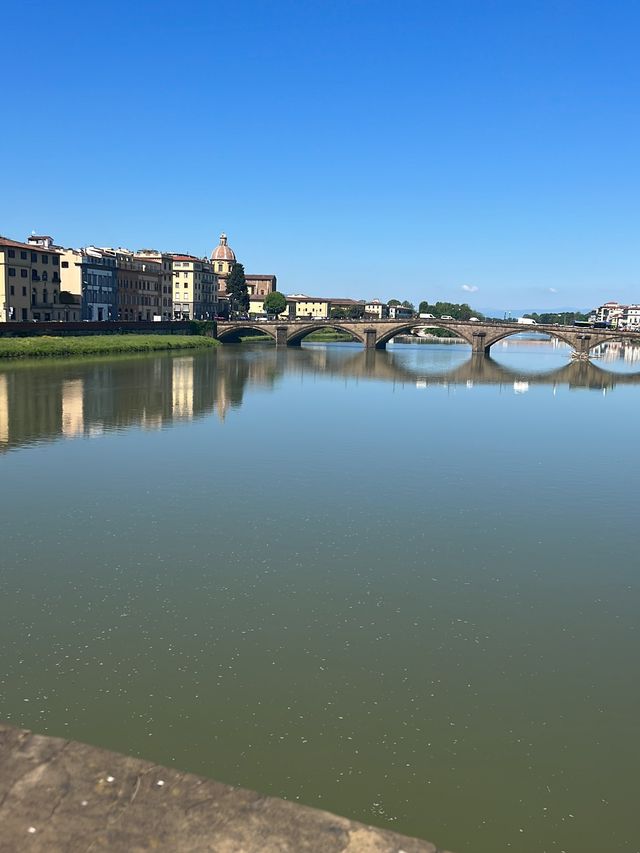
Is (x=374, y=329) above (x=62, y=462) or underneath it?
above

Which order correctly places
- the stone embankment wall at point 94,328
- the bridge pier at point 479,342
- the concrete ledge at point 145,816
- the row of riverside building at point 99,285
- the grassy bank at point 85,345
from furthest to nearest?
the bridge pier at point 479,342, the row of riverside building at point 99,285, the stone embankment wall at point 94,328, the grassy bank at point 85,345, the concrete ledge at point 145,816

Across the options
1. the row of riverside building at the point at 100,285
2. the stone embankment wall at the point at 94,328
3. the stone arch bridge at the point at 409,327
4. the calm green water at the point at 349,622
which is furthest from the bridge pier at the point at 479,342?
the calm green water at the point at 349,622

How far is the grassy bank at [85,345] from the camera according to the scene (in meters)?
65.0

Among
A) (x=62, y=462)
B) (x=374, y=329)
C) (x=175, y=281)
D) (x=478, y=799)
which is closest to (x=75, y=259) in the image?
(x=175, y=281)

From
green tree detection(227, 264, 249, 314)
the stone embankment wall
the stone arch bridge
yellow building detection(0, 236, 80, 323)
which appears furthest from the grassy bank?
green tree detection(227, 264, 249, 314)

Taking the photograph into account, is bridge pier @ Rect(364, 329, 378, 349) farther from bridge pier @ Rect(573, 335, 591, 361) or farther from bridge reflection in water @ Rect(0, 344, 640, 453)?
bridge pier @ Rect(573, 335, 591, 361)

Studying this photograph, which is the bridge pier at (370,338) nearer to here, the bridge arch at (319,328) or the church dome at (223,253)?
the bridge arch at (319,328)

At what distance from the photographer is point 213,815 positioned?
6.24m

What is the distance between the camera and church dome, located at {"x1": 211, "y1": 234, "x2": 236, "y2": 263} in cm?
18238

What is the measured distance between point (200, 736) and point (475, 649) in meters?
5.52

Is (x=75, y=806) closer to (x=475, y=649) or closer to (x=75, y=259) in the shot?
(x=475, y=649)

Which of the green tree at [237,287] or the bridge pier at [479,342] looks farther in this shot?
the green tree at [237,287]

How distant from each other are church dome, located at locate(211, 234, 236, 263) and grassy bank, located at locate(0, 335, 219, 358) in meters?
93.7

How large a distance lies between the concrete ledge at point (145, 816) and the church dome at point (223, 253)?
182 meters
